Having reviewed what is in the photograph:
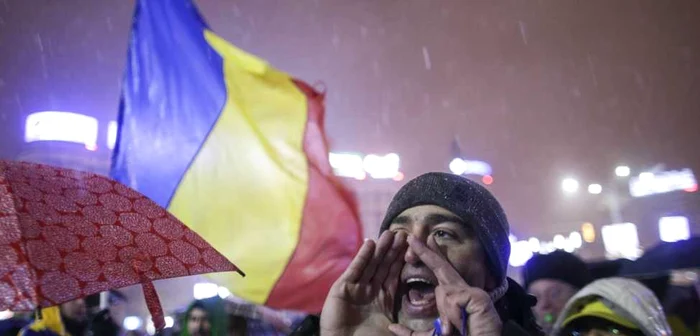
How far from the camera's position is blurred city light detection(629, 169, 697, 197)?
4875cm

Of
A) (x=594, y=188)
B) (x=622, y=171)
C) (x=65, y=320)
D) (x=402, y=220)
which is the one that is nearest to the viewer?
(x=402, y=220)

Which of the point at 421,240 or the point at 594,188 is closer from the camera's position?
the point at 421,240

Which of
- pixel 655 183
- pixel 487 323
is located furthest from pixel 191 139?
pixel 655 183

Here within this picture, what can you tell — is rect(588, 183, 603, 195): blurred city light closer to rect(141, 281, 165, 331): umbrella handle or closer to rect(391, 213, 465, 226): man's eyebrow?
rect(391, 213, 465, 226): man's eyebrow

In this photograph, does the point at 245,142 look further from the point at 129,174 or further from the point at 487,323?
the point at 487,323

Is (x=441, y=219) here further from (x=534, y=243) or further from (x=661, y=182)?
(x=534, y=243)

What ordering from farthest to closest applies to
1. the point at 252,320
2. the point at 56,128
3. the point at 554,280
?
the point at 56,128, the point at 252,320, the point at 554,280

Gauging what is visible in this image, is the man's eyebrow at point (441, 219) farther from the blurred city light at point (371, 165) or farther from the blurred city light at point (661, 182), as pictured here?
the blurred city light at point (661, 182)

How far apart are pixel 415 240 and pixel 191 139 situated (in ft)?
14.5

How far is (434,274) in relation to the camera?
2.22 metres

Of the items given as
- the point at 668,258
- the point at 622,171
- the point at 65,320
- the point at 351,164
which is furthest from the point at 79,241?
the point at 622,171

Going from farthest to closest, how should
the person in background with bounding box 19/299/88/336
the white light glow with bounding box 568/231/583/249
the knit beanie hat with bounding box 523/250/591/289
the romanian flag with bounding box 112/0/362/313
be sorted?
the white light glow with bounding box 568/231/583/249 < the romanian flag with bounding box 112/0/362/313 < the person in background with bounding box 19/299/88/336 < the knit beanie hat with bounding box 523/250/591/289

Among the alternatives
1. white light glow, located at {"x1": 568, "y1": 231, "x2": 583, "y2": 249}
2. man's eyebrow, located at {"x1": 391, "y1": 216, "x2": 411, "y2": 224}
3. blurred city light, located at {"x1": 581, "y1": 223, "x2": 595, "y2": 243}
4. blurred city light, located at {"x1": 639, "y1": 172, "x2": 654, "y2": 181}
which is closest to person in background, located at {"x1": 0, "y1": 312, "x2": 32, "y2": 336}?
man's eyebrow, located at {"x1": 391, "y1": 216, "x2": 411, "y2": 224}

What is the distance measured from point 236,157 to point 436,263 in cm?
422
